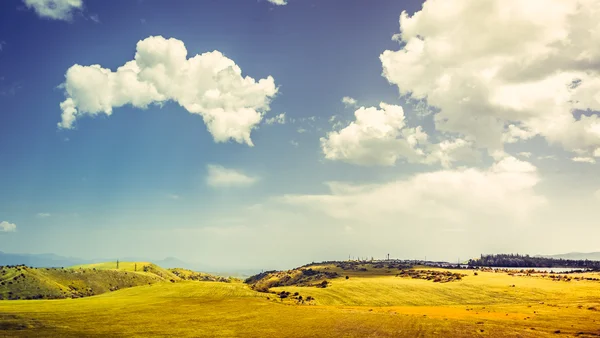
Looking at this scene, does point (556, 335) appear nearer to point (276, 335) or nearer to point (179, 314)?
point (276, 335)

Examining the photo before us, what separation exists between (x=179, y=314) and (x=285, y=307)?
28.6 m

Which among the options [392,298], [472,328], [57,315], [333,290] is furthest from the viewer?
[333,290]

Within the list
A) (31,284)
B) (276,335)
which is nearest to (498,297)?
(276,335)

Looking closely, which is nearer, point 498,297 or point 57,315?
point 57,315

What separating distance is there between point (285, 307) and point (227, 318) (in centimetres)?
2282

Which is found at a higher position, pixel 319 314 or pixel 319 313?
pixel 319 314

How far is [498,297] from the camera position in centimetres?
12519

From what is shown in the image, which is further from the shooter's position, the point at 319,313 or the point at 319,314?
the point at 319,313

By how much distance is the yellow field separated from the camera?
66.4 meters

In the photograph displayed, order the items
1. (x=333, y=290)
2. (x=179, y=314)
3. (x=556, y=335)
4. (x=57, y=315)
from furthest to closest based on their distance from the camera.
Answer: (x=333, y=290)
(x=179, y=314)
(x=57, y=315)
(x=556, y=335)

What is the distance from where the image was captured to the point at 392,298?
409 feet

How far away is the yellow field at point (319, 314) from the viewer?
218 feet

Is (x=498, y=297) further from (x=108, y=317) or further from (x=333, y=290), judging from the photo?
(x=108, y=317)

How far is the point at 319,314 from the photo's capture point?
87062mm
